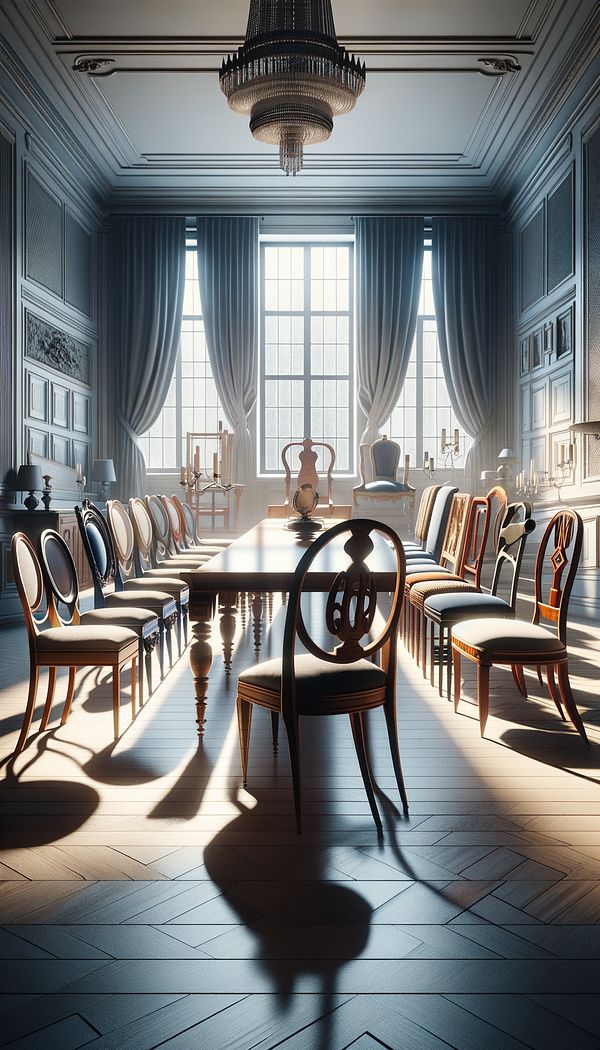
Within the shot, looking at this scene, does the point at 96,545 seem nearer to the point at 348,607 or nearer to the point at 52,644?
the point at 52,644

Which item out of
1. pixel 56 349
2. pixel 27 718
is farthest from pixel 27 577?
pixel 56 349

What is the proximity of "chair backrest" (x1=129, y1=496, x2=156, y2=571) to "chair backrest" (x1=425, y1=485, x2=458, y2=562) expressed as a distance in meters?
1.99

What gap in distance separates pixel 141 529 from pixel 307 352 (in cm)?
605

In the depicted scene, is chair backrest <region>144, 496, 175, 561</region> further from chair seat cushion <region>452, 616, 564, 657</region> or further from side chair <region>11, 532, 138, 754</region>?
chair seat cushion <region>452, 616, 564, 657</region>

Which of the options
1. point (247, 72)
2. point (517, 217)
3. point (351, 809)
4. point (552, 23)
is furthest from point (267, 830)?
point (517, 217)

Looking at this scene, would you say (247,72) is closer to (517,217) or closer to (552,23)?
(552,23)

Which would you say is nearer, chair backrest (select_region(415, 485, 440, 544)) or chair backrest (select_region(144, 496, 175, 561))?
chair backrest (select_region(144, 496, 175, 561))

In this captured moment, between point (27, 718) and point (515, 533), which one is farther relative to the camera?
point (515, 533)

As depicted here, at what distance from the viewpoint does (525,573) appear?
900 cm

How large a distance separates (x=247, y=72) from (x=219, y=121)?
3.64 meters

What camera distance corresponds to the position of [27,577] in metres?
3.07

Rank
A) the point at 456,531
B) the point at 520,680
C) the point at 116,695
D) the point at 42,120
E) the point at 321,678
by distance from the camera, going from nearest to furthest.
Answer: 1. the point at 321,678
2. the point at 116,695
3. the point at 520,680
4. the point at 456,531
5. the point at 42,120

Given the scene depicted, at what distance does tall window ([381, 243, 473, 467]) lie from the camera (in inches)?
417

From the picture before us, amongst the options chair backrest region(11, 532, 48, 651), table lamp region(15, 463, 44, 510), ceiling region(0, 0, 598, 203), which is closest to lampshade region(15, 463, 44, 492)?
table lamp region(15, 463, 44, 510)
